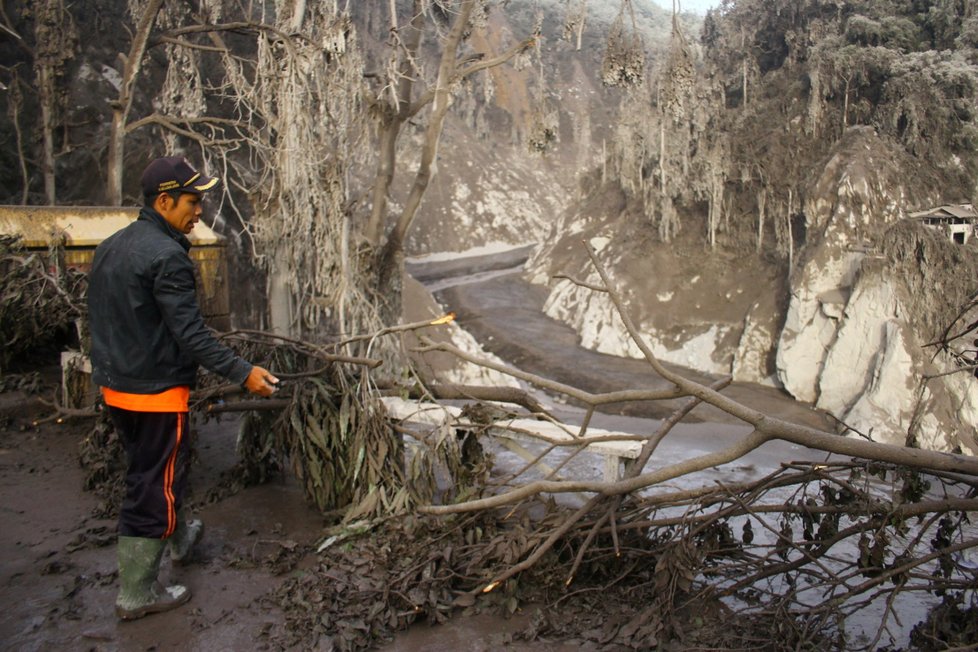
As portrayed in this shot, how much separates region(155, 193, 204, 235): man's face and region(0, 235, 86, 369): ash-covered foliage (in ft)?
12.1

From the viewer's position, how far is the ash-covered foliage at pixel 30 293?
7246mm

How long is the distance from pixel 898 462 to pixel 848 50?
3694cm

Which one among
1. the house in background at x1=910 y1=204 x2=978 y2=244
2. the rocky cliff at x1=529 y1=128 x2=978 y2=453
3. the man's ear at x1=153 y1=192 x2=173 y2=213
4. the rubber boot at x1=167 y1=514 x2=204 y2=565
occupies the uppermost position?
the man's ear at x1=153 y1=192 x2=173 y2=213

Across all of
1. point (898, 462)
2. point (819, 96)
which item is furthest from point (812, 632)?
point (819, 96)

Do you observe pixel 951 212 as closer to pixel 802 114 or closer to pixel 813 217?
pixel 813 217

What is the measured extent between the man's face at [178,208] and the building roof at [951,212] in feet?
97.7

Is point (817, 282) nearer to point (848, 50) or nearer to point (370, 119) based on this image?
point (848, 50)

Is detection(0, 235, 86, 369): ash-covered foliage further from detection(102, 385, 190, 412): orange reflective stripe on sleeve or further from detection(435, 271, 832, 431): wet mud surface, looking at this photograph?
detection(435, 271, 832, 431): wet mud surface

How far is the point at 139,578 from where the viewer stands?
384cm

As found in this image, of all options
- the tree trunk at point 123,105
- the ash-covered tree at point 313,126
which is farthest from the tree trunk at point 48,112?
the tree trunk at point 123,105

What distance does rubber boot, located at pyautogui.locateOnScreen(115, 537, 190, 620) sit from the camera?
12.5 feet

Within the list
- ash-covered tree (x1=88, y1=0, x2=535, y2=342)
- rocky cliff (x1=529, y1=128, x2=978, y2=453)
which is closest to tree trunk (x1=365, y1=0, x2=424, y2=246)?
ash-covered tree (x1=88, y1=0, x2=535, y2=342)

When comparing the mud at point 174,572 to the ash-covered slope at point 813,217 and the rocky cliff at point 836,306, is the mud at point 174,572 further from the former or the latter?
the ash-covered slope at point 813,217

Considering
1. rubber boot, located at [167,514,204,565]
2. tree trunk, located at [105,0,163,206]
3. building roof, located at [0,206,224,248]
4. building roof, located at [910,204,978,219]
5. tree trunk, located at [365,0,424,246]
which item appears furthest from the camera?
building roof, located at [910,204,978,219]
